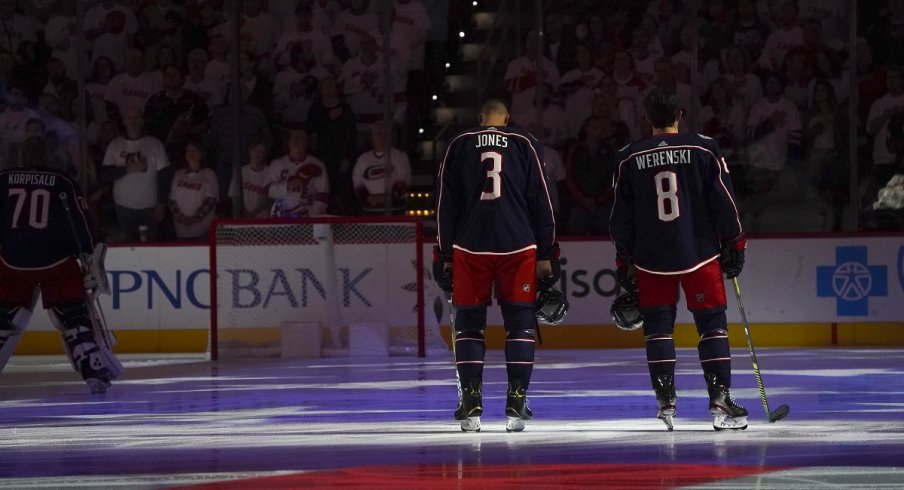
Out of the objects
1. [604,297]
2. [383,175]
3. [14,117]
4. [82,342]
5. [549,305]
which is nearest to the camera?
[549,305]

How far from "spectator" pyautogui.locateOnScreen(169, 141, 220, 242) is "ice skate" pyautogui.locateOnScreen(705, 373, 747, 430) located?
8147 mm

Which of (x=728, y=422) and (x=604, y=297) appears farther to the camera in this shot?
(x=604, y=297)

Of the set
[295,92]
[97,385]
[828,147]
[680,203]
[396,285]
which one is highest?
[295,92]

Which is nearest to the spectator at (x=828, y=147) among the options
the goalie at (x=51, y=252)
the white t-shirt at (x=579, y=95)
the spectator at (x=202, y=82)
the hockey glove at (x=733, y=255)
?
the white t-shirt at (x=579, y=95)

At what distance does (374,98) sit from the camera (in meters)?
14.2

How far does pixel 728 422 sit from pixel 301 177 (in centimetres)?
784

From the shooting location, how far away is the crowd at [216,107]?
14039mm

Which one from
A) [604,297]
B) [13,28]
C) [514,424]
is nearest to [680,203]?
[514,424]

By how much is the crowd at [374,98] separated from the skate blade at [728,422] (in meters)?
7.11

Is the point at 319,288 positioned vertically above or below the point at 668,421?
above

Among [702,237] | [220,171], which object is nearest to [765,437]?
[702,237]

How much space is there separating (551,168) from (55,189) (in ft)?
18.1

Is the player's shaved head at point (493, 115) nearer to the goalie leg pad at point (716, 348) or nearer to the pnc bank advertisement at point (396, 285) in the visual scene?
the goalie leg pad at point (716, 348)

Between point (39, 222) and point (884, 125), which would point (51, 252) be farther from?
point (884, 125)
